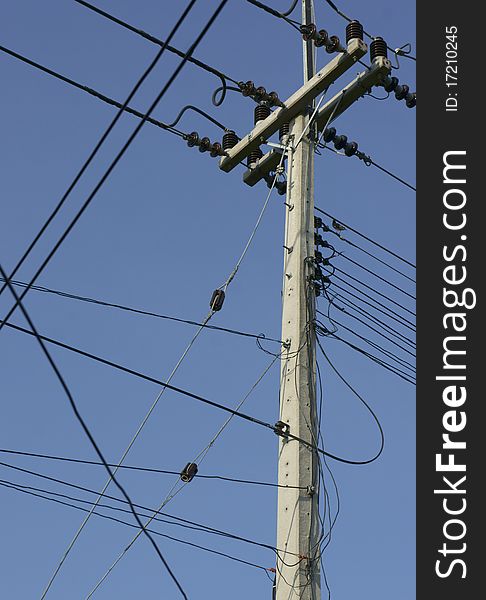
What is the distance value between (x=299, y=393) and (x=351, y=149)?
3.56 meters

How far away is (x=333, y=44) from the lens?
11.0 m

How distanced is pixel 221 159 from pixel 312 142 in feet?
3.41

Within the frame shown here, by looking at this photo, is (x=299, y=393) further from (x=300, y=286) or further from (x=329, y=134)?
(x=329, y=134)

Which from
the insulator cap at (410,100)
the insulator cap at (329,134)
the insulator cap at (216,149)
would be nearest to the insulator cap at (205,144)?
the insulator cap at (216,149)

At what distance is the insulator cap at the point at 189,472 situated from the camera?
33.9ft

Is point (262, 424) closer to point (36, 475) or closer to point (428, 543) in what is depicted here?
point (428, 543)

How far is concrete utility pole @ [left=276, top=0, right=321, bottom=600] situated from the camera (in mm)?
8859

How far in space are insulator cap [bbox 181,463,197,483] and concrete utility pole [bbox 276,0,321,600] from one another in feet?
3.93

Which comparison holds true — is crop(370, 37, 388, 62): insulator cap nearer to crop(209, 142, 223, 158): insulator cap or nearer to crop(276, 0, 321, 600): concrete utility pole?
crop(276, 0, 321, 600): concrete utility pole

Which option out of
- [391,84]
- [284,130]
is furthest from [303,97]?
[391,84]

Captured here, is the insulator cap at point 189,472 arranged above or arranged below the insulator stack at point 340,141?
below

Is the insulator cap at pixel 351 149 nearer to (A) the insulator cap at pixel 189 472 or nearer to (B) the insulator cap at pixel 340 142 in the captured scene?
(B) the insulator cap at pixel 340 142

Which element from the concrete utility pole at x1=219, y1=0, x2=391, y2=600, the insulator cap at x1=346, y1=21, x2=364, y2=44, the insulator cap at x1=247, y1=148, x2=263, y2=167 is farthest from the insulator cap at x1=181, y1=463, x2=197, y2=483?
the insulator cap at x1=346, y1=21, x2=364, y2=44

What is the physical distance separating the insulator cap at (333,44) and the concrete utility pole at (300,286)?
0.08m
